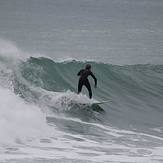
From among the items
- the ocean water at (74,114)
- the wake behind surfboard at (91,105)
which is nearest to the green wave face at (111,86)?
the ocean water at (74,114)

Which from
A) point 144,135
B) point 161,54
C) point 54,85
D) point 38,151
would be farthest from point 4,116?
point 161,54

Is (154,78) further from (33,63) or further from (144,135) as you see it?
(144,135)

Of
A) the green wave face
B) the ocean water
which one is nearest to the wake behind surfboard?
the ocean water

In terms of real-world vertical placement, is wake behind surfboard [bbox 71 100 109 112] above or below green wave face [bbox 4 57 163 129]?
below

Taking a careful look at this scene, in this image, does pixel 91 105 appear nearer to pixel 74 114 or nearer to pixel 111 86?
pixel 74 114

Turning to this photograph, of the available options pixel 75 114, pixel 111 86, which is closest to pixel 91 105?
pixel 75 114

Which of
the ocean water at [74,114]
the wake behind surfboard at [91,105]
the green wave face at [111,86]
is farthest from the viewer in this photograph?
the green wave face at [111,86]

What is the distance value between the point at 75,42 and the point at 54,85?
25.9 metres

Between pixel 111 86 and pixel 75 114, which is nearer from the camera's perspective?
pixel 75 114

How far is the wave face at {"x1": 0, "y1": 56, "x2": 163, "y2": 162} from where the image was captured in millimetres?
12648

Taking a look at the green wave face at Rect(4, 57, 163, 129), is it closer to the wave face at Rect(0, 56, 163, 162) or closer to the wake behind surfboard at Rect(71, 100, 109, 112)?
the wave face at Rect(0, 56, 163, 162)

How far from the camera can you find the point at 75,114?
1689cm

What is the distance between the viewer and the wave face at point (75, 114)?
41.5 feet

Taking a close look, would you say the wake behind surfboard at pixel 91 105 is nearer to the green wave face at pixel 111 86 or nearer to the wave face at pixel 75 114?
the wave face at pixel 75 114
